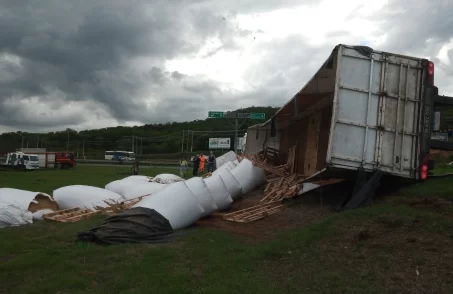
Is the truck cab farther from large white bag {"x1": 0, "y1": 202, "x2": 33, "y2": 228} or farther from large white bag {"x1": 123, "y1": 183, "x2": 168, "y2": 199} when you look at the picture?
large white bag {"x1": 0, "y1": 202, "x2": 33, "y2": 228}

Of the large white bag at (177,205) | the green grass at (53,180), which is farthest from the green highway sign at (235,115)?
the large white bag at (177,205)

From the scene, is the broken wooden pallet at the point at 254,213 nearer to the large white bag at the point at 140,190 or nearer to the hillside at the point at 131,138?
the large white bag at the point at 140,190

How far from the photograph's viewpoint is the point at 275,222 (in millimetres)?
8773

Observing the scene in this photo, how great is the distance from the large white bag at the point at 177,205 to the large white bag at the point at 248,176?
4.47 metres

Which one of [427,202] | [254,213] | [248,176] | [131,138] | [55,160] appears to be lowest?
[55,160]

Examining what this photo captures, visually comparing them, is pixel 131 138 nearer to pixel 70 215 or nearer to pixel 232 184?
pixel 232 184

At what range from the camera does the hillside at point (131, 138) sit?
7075cm

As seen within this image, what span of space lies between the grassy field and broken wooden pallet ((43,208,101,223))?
70.0 inches

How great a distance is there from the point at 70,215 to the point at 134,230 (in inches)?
143

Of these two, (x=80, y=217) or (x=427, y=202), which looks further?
(x=80, y=217)

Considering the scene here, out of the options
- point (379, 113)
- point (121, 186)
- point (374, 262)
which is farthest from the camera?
point (121, 186)

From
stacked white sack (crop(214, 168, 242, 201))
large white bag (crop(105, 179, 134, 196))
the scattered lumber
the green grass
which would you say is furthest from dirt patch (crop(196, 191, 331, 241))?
the green grass

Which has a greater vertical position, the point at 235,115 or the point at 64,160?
the point at 235,115

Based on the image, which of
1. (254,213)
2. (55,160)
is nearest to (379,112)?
(254,213)
